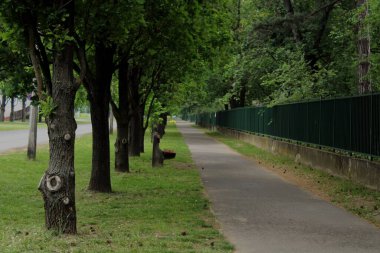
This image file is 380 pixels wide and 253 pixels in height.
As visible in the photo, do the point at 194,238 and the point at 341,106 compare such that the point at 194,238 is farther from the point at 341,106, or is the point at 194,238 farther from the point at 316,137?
the point at 316,137

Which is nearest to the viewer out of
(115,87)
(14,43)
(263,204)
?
(14,43)

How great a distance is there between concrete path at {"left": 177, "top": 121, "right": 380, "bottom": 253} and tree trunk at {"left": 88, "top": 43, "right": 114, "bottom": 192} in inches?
93.8

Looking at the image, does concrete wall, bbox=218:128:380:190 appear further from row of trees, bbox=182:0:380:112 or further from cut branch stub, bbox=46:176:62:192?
cut branch stub, bbox=46:176:62:192

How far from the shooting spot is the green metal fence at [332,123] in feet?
41.8

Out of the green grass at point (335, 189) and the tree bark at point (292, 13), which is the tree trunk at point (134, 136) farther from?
the tree bark at point (292, 13)

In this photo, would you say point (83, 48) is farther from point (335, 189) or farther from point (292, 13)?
point (292, 13)

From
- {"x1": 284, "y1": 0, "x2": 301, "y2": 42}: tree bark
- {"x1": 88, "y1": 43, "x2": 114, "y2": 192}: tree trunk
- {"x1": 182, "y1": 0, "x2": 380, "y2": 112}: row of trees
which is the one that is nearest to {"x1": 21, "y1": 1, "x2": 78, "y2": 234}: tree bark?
{"x1": 88, "y1": 43, "x2": 114, "y2": 192}: tree trunk

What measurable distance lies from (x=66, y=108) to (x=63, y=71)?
0.50 metres

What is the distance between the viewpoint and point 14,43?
849cm

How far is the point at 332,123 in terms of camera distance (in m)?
15.9

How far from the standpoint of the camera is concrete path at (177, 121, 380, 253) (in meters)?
6.79

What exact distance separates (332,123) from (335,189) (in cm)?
394

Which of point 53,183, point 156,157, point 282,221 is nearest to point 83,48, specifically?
point 53,183

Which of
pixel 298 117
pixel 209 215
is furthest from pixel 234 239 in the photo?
pixel 298 117
